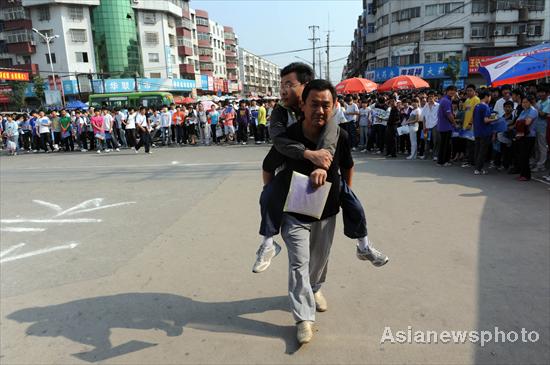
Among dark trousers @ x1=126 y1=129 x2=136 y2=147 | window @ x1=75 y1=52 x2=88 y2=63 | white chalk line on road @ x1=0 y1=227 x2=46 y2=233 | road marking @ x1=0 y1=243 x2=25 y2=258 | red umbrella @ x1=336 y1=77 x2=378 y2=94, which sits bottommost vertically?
road marking @ x1=0 y1=243 x2=25 y2=258

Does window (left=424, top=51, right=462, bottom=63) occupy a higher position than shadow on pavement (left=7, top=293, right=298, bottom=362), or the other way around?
window (left=424, top=51, right=462, bottom=63)

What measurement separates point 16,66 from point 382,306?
208 feet

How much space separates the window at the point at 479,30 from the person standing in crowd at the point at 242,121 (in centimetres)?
4129

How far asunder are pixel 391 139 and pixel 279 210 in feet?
30.4

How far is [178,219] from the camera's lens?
602 cm

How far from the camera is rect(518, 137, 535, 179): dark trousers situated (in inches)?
302


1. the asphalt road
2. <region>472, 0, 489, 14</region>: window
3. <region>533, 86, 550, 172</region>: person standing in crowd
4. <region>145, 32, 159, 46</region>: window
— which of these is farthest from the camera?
<region>145, 32, 159, 46</region>: window

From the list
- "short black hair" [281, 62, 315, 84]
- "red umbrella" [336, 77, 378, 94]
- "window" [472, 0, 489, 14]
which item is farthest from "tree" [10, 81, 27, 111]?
"short black hair" [281, 62, 315, 84]

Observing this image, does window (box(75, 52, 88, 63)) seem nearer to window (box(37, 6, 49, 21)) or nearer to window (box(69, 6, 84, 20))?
window (box(69, 6, 84, 20))

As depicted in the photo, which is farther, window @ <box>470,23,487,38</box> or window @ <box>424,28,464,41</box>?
window @ <box>424,28,464,41</box>

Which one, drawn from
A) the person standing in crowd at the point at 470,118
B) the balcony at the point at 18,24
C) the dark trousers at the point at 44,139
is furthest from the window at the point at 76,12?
the person standing in crowd at the point at 470,118

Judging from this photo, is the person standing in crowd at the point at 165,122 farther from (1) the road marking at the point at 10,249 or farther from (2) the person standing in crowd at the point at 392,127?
(1) the road marking at the point at 10,249

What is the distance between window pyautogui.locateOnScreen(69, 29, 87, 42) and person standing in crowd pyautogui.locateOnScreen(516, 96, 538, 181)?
5660 cm

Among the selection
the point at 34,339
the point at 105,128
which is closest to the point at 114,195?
the point at 34,339
